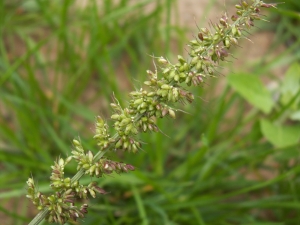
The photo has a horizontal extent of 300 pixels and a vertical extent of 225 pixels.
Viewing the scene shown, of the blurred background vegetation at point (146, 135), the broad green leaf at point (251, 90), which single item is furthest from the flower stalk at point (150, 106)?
the broad green leaf at point (251, 90)

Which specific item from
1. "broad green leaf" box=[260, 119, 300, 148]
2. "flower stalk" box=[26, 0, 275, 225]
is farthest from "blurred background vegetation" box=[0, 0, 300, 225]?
"flower stalk" box=[26, 0, 275, 225]

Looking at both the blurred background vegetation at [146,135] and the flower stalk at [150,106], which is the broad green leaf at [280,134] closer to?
the blurred background vegetation at [146,135]

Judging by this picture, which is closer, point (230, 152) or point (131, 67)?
point (230, 152)

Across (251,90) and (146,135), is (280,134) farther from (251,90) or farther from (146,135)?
(146,135)

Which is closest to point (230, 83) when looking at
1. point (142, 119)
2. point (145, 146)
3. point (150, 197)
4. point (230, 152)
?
point (230, 152)

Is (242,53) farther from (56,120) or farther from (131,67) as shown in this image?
(56,120)

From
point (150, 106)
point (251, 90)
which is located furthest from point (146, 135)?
point (150, 106)

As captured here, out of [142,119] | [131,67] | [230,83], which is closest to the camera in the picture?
[142,119]
